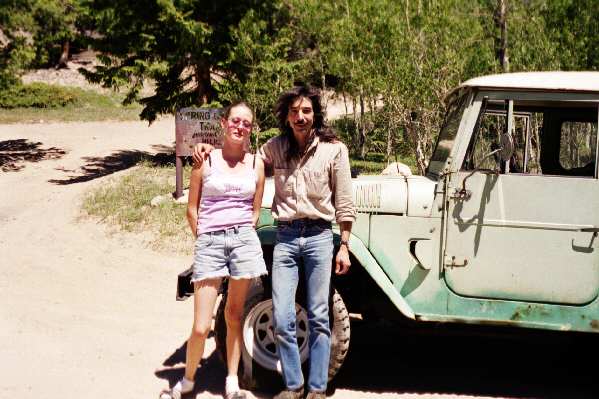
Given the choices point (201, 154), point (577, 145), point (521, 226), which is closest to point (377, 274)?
point (521, 226)

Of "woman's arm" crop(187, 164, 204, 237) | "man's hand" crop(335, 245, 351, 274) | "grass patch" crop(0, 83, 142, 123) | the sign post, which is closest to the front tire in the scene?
"man's hand" crop(335, 245, 351, 274)

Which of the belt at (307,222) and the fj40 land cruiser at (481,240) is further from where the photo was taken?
the fj40 land cruiser at (481,240)

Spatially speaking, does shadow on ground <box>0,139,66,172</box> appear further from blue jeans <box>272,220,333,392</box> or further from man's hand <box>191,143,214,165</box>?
blue jeans <box>272,220,333,392</box>

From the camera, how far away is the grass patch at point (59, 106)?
2606 centimetres

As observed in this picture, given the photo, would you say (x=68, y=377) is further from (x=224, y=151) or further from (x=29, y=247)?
(x=29, y=247)

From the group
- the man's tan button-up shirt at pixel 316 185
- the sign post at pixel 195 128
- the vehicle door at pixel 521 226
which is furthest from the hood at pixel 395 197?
the sign post at pixel 195 128

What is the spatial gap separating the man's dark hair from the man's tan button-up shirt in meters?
0.05

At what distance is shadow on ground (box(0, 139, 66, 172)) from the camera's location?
16.2m

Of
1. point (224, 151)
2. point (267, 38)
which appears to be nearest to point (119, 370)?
point (224, 151)

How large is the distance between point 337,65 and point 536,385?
1515cm

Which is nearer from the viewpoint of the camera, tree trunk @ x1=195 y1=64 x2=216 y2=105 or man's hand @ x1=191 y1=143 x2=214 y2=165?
Result: man's hand @ x1=191 y1=143 x2=214 y2=165

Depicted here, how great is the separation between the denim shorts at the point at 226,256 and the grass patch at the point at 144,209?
4.99 metres

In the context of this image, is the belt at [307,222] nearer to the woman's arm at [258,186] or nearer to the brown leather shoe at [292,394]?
the woman's arm at [258,186]

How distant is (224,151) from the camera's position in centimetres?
405
